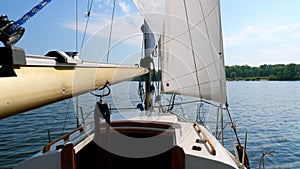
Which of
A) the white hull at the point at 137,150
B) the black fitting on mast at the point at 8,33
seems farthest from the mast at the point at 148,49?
the black fitting on mast at the point at 8,33

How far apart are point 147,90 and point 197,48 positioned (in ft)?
5.15

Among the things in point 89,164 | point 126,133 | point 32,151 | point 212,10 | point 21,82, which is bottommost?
point 32,151

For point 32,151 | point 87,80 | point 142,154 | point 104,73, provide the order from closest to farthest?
1. point 87,80
2. point 104,73
3. point 142,154
4. point 32,151

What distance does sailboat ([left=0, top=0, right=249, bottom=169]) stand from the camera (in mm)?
869

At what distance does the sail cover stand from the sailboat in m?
0.02

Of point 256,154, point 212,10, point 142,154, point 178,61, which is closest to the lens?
point 142,154

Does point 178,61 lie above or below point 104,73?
above

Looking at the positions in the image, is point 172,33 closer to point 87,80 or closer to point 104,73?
point 104,73

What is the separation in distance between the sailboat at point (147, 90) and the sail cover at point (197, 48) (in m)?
0.02

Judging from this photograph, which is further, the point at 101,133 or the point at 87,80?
the point at 101,133

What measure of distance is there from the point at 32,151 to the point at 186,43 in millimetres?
5732

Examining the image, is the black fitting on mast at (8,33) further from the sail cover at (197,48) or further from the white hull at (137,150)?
the sail cover at (197,48)

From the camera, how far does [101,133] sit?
9.06 feet

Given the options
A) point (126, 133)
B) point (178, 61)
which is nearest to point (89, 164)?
point (126, 133)
